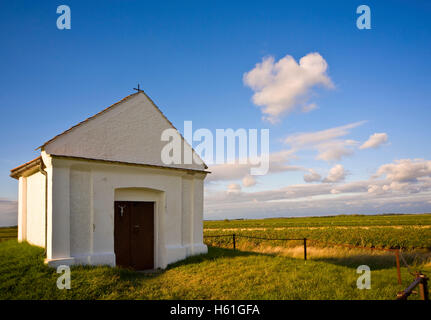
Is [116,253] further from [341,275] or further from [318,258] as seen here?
[318,258]

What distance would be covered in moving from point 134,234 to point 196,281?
126 inches

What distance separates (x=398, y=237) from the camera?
A: 22203 mm

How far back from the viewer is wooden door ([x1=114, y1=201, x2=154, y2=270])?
1030 centimetres

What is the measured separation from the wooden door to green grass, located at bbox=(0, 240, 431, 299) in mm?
1057

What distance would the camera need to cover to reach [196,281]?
8719 mm

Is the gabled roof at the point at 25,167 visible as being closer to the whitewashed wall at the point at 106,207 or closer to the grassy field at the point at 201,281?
the whitewashed wall at the point at 106,207

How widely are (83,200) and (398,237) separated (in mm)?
22440

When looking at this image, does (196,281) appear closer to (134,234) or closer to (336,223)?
(134,234)

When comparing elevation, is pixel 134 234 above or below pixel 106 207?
below

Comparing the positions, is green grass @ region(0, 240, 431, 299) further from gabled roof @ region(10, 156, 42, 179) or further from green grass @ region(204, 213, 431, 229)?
green grass @ region(204, 213, 431, 229)

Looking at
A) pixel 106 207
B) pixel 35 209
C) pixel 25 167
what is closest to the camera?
pixel 106 207

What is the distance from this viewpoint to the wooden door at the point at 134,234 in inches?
405

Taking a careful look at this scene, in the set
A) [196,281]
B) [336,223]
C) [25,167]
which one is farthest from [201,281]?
[336,223]
